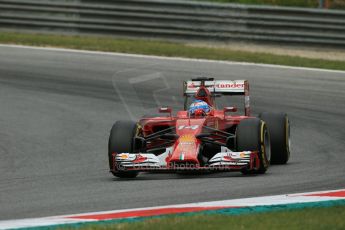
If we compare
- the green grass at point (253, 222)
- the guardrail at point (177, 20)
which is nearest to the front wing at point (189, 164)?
the green grass at point (253, 222)

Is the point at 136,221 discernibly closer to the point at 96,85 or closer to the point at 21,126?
the point at 21,126

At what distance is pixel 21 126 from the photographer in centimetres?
1802

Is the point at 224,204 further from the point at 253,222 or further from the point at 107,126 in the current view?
the point at 107,126

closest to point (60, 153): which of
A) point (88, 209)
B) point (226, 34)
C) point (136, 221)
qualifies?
point (88, 209)

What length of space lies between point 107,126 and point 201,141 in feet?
17.4

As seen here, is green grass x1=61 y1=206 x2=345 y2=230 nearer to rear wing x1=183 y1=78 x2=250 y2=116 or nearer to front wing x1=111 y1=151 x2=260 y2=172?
front wing x1=111 y1=151 x2=260 y2=172

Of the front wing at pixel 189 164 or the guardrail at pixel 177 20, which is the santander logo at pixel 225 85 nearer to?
the front wing at pixel 189 164

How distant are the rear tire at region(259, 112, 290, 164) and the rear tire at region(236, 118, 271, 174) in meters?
1.21

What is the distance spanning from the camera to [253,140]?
12789 mm

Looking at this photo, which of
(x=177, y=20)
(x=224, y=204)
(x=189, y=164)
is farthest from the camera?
(x=177, y=20)

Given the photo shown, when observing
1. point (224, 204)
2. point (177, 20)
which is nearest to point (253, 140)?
point (224, 204)

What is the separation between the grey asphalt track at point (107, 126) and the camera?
1130 centimetres

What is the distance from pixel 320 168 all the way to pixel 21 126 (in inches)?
249

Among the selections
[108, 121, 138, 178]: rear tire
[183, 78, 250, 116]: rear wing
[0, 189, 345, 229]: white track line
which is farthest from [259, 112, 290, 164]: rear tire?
[0, 189, 345, 229]: white track line
